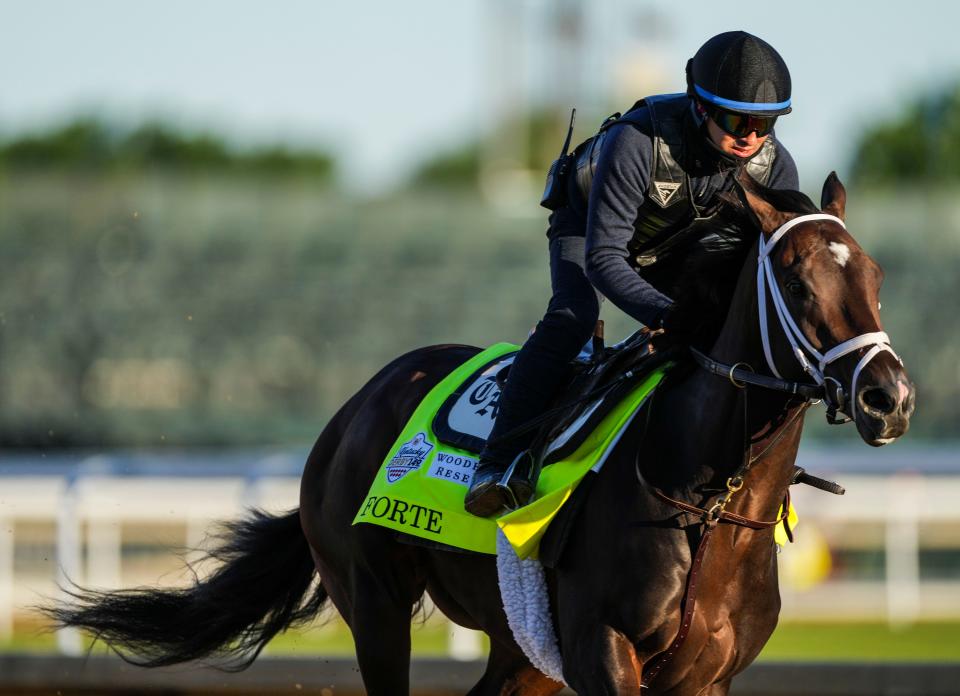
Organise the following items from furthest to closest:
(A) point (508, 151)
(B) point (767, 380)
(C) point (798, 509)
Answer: (A) point (508, 151) < (C) point (798, 509) < (B) point (767, 380)

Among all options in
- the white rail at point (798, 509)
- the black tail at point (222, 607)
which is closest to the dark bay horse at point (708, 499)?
the black tail at point (222, 607)

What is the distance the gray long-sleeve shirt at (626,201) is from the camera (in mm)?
3934

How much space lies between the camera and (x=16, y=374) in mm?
17938

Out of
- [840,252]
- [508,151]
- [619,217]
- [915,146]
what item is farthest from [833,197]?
[508,151]

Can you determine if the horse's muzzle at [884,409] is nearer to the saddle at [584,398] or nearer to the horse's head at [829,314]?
the horse's head at [829,314]

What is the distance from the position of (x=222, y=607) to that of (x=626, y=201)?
2.33 meters

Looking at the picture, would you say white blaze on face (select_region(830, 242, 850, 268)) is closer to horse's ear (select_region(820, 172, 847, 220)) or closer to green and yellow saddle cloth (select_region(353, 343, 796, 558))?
horse's ear (select_region(820, 172, 847, 220))

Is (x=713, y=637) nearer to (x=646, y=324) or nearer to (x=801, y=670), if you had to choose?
(x=646, y=324)

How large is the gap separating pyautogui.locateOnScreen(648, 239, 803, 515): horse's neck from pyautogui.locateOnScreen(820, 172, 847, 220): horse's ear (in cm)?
23

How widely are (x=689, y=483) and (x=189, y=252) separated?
16.6 m

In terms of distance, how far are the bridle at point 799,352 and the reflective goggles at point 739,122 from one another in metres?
0.39

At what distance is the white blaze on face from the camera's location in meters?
3.46

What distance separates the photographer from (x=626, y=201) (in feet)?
13.2

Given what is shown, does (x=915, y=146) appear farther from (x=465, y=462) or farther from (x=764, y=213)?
(x=764, y=213)
